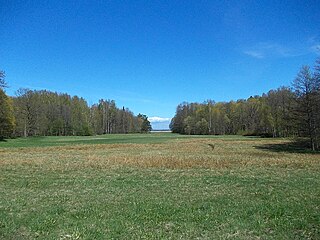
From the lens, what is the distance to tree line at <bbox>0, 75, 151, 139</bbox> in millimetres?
76125

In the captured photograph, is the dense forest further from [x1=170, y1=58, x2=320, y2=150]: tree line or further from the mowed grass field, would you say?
the mowed grass field

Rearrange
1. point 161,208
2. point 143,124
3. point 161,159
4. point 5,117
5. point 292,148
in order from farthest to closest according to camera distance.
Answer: point 143,124 < point 5,117 < point 292,148 < point 161,159 < point 161,208

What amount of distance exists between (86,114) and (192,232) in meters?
140

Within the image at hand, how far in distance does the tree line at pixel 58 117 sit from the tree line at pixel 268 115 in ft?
119

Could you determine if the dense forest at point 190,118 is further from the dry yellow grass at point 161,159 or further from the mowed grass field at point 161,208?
the mowed grass field at point 161,208

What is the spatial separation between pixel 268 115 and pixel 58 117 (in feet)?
260

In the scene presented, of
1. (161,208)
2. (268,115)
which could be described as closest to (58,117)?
(268,115)

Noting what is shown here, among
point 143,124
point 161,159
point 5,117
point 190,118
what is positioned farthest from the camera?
point 143,124

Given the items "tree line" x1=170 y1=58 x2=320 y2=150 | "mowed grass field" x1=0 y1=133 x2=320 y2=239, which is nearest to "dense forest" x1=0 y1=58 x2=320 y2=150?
"tree line" x1=170 y1=58 x2=320 y2=150

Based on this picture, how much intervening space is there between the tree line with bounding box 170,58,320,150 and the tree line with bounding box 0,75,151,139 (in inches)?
1430

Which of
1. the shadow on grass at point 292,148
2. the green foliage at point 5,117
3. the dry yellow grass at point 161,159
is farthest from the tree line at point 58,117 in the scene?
the shadow on grass at point 292,148

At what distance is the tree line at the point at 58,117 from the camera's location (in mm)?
76125

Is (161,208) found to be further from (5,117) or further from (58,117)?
(58,117)

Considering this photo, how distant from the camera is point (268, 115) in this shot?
94.8 meters
